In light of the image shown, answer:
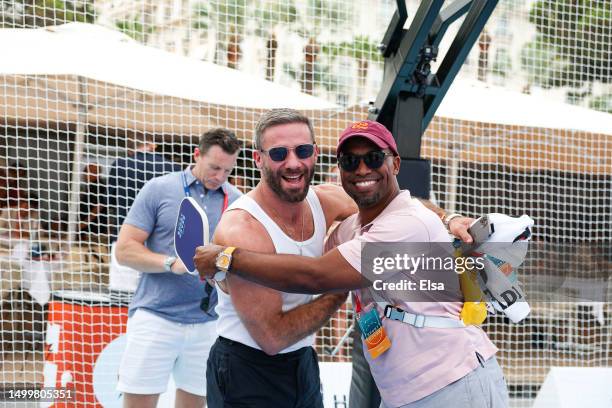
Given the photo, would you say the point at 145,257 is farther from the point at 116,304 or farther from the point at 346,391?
the point at 346,391

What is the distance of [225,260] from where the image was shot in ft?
6.26

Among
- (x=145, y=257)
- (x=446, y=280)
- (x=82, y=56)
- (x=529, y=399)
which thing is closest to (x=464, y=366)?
(x=446, y=280)

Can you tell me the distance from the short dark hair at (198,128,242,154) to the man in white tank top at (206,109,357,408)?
1449 mm

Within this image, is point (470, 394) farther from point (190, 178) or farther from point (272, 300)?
point (190, 178)

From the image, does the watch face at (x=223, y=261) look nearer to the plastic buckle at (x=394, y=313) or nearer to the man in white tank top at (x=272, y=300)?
the man in white tank top at (x=272, y=300)

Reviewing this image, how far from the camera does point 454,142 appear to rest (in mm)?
7457

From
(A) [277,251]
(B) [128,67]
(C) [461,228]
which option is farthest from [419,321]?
(B) [128,67]

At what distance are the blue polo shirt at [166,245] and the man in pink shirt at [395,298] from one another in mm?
1639

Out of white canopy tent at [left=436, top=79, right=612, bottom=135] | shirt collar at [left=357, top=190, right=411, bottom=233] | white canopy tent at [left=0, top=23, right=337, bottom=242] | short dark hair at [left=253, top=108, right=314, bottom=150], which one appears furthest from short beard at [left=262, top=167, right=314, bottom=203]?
white canopy tent at [left=436, top=79, right=612, bottom=135]

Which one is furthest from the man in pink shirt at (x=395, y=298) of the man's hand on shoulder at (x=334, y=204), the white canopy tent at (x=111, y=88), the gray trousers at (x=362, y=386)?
the white canopy tent at (x=111, y=88)

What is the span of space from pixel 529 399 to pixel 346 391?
206 cm

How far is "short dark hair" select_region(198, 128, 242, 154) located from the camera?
365 cm

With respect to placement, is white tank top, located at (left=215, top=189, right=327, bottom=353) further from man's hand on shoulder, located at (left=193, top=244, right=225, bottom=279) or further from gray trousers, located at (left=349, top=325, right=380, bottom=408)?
gray trousers, located at (left=349, top=325, right=380, bottom=408)

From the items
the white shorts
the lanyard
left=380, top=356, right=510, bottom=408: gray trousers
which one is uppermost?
the lanyard
